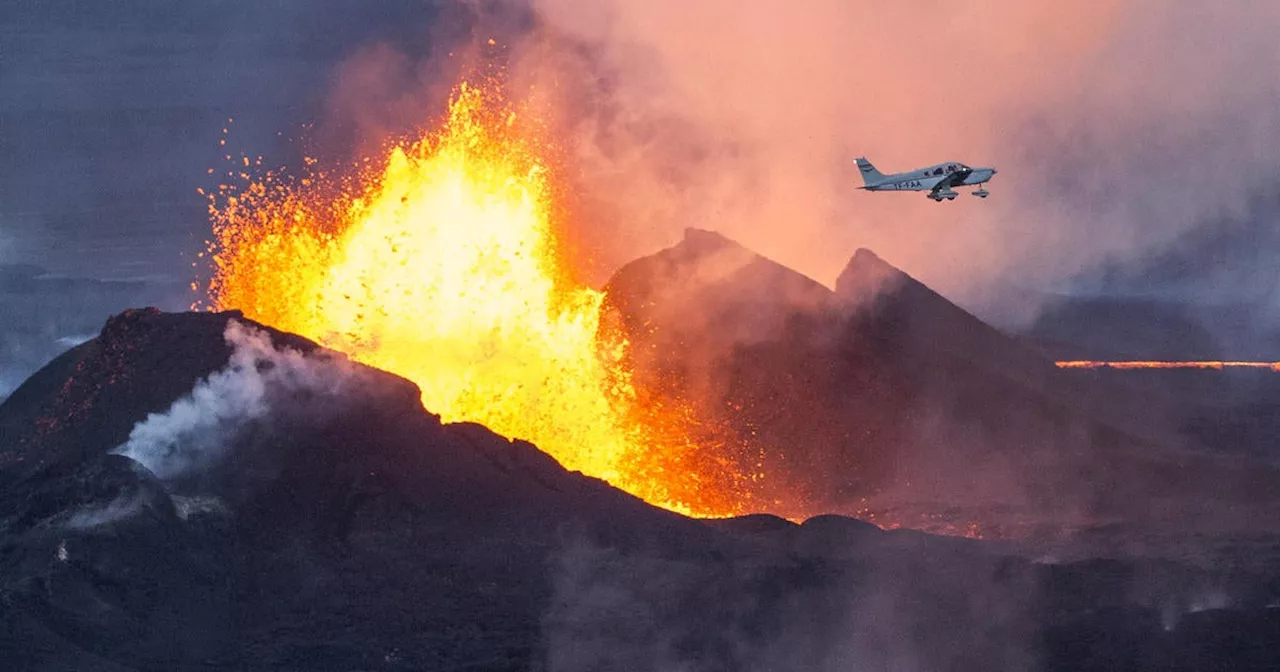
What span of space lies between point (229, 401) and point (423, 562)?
6.64 m

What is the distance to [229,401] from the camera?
47094 millimetres

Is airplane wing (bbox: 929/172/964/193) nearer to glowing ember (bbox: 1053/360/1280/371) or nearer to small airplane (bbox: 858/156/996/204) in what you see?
small airplane (bbox: 858/156/996/204)

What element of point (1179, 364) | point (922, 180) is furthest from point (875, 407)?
point (1179, 364)

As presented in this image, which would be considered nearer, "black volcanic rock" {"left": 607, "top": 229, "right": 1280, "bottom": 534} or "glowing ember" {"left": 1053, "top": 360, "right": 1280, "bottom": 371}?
"black volcanic rock" {"left": 607, "top": 229, "right": 1280, "bottom": 534}

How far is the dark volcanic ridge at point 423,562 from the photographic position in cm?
4156

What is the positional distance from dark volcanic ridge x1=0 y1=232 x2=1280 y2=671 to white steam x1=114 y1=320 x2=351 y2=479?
0.18ft

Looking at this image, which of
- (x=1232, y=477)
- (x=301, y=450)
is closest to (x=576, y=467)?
(x=301, y=450)

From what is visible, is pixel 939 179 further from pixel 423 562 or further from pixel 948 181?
pixel 423 562

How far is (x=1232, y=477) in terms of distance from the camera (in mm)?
57031

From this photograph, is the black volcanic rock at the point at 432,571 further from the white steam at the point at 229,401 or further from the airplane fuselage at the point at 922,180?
the airplane fuselage at the point at 922,180

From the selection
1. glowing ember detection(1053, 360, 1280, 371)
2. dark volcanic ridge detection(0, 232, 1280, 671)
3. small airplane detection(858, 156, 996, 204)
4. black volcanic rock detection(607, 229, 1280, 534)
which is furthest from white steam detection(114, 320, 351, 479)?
glowing ember detection(1053, 360, 1280, 371)

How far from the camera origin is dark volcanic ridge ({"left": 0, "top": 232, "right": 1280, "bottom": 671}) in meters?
41.6

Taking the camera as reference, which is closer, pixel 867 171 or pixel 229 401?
pixel 229 401

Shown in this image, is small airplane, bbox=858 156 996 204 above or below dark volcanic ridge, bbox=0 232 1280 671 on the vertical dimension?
above
